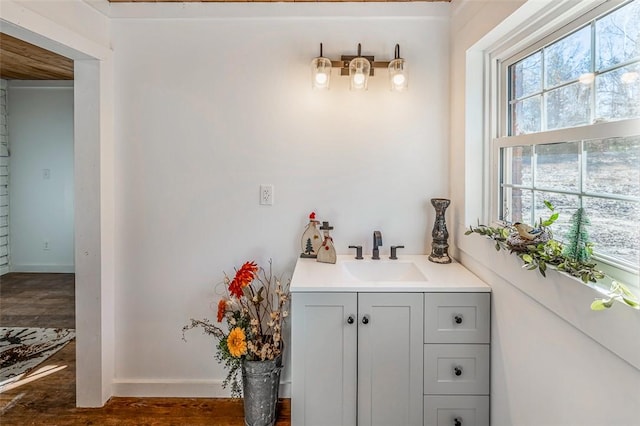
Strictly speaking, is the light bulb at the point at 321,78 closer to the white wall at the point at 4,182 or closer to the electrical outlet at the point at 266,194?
the electrical outlet at the point at 266,194

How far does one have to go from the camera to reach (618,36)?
1.13 meters

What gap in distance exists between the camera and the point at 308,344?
1.71 meters

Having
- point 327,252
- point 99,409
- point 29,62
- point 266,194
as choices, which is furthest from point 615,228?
point 29,62

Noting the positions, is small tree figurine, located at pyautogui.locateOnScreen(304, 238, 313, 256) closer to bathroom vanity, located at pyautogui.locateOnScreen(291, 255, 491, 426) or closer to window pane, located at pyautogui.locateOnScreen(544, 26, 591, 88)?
bathroom vanity, located at pyautogui.locateOnScreen(291, 255, 491, 426)

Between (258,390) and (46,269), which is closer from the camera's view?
(258,390)

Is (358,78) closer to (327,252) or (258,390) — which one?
(327,252)

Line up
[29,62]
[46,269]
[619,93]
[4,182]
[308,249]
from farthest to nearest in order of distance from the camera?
[46,269] < [4,182] < [29,62] < [308,249] < [619,93]

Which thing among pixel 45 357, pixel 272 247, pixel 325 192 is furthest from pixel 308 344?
pixel 45 357

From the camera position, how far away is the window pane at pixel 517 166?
1.65 metres

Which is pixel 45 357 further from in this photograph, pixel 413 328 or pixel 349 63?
pixel 349 63

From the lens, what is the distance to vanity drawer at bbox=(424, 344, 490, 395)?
170cm

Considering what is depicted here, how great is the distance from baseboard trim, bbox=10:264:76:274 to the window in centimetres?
523

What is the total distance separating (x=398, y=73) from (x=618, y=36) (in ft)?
3.55

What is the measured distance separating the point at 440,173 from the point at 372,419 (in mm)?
1325
